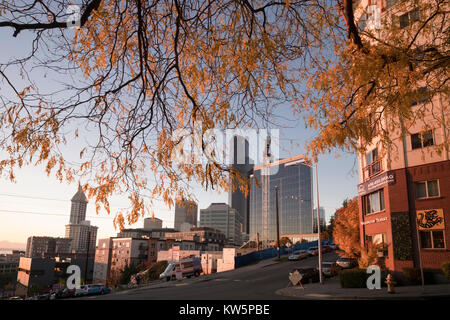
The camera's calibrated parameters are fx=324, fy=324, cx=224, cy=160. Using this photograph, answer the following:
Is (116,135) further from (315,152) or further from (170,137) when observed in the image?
(315,152)

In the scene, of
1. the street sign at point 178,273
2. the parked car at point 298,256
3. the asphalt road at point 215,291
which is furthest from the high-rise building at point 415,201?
the street sign at point 178,273

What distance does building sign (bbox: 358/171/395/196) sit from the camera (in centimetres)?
2638

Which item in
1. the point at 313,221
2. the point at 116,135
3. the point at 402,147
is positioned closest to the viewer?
the point at 116,135

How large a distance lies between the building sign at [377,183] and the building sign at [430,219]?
10.5ft

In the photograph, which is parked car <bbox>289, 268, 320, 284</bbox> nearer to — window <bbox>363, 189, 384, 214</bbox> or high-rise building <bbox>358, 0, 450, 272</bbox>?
high-rise building <bbox>358, 0, 450, 272</bbox>

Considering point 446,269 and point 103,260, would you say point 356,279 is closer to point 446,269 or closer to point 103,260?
point 446,269

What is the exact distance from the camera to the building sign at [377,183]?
26.4 meters

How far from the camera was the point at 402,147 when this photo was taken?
1017 inches

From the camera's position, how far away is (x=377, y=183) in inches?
1127

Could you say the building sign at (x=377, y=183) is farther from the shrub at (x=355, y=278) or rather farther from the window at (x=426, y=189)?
the shrub at (x=355, y=278)

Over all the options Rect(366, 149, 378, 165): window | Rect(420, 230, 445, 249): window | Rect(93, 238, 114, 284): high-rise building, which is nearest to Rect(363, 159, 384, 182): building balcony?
Rect(366, 149, 378, 165): window

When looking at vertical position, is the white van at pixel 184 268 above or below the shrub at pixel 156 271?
above
